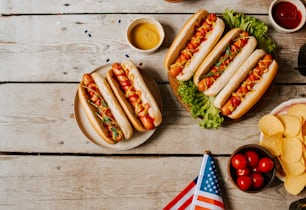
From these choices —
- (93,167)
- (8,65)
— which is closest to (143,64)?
(93,167)

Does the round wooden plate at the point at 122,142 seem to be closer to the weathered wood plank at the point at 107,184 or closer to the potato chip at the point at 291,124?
the weathered wood plank at the point at 107,184

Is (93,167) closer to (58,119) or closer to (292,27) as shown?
(58,119)

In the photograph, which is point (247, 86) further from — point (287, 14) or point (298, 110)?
point (287, 14)

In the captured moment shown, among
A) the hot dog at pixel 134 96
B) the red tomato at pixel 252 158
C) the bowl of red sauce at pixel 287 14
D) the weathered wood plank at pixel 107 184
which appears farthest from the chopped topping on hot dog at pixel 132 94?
the bowl of red sauce at pixel 287 14

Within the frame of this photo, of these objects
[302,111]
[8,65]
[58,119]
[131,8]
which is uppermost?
[131,8]

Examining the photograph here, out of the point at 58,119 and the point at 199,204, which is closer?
the point at 199,204

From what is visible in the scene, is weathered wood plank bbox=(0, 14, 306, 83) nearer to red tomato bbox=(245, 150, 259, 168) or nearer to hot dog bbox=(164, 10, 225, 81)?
hot dog bbox=(164, 10, 225, 81)
